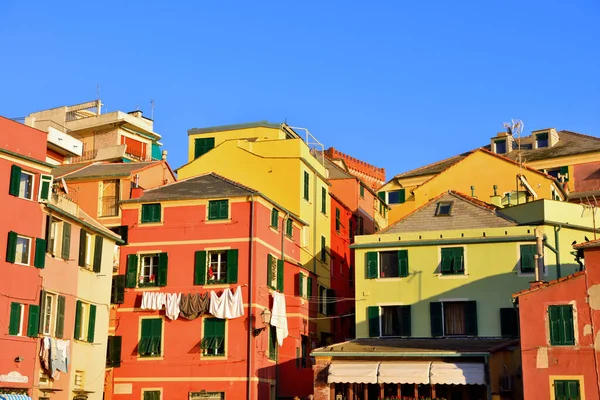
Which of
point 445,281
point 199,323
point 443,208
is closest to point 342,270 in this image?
point 443,208

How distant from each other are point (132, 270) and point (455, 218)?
57.0ft

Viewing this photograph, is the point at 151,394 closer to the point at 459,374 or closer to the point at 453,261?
the point at 459,374

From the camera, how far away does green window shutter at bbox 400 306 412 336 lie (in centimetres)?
4662

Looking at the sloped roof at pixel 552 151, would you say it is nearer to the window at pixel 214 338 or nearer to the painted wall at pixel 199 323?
the painted wall at pixel 199 323

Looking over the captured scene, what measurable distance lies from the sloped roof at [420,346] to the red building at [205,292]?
5248mm

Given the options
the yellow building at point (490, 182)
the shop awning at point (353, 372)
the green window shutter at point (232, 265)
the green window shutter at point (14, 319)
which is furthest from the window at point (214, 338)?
the yellow building at point (490, 182)

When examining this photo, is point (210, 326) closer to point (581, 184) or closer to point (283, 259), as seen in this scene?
point (283, 259)

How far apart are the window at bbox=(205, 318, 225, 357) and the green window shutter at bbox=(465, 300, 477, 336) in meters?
12.2

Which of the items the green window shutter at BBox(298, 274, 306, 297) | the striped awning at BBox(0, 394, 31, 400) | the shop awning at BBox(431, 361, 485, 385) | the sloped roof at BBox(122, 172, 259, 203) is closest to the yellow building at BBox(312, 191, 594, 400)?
the shop awning at BBox(431, 361, 485, 385)

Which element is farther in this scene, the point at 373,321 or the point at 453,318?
the point at 373,321

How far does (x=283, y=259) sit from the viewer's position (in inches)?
2020

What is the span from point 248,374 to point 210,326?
10.8ft

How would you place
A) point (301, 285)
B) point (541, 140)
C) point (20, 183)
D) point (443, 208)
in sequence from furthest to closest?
1. point (541, 140)
2. point (301, 285)
3. point (443, 208)
4. point (20, 183)

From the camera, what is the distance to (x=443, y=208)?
50.4 m
